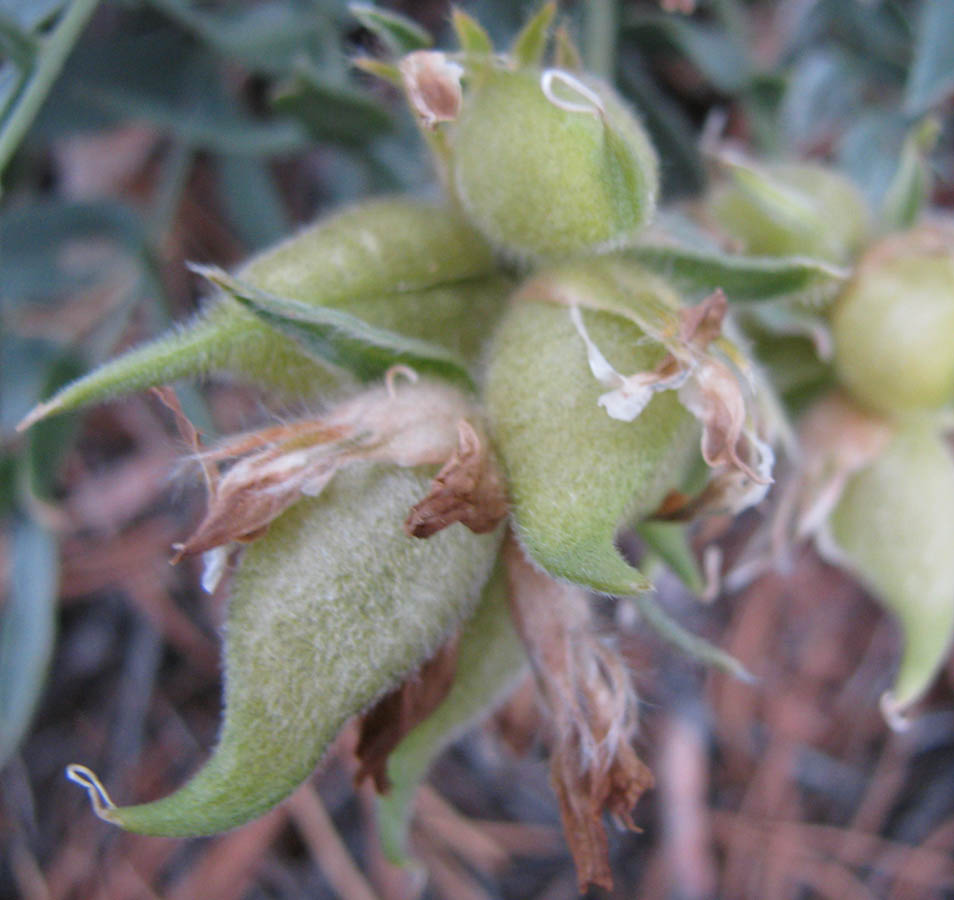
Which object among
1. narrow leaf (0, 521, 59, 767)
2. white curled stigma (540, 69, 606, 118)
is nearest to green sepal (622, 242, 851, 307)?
white curled stigma (540, 69, 606, 118)

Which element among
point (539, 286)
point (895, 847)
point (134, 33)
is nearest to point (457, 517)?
point (539, 286)

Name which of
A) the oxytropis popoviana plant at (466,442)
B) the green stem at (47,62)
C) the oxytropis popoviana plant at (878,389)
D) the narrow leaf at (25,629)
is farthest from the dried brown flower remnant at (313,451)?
the narrow leaf at (25,629)

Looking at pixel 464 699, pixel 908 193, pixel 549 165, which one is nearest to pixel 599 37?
pixel 908 193

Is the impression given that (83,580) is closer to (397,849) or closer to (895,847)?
(397,849)

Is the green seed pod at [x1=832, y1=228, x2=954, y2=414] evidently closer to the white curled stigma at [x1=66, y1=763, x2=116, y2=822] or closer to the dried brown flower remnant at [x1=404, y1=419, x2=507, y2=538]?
the dried brown flower remnant at [x1=404, y1=419, x2=507, y2=538]

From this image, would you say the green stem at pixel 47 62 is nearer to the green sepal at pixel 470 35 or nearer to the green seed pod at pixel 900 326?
the green sepal at pixel 470 35

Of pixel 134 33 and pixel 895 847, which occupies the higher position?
pixel 134 33
